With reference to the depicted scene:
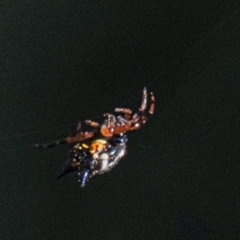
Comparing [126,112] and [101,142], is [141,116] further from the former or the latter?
[101,142]

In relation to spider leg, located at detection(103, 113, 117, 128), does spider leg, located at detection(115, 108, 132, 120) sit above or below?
above

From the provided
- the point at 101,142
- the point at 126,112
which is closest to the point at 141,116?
the point at 126,112

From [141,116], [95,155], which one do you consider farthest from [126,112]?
[95,155]

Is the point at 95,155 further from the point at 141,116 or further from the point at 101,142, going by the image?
the point at 141,116

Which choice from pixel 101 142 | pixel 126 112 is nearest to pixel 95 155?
pixel 101 142

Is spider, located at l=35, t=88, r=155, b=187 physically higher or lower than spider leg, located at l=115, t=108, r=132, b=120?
lower

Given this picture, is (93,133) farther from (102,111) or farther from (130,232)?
(130,232)

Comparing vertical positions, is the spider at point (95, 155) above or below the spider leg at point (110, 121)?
below

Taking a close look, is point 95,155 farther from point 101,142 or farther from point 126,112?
point 126,112

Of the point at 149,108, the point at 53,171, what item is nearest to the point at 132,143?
the point at 53,171

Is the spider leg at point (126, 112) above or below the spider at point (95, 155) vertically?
above
